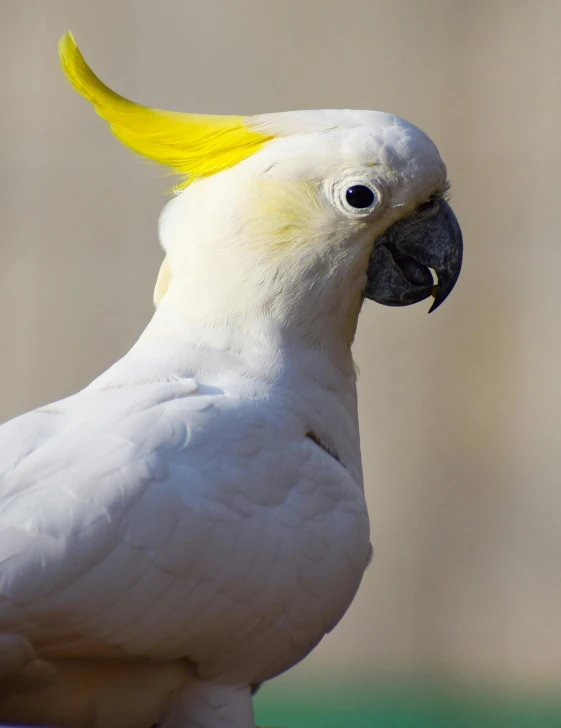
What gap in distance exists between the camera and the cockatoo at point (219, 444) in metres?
1.26

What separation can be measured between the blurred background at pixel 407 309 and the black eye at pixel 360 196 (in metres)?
2.59

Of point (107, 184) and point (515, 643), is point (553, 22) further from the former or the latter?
point (515, 643)

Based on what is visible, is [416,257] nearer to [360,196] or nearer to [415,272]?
[415,272]

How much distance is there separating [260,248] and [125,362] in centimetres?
31

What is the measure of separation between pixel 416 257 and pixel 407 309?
2618 mm

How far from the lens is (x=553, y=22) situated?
14.6ft

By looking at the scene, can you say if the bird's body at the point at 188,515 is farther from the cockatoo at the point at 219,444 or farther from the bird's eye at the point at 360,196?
the bird's eye at the point at 360,196

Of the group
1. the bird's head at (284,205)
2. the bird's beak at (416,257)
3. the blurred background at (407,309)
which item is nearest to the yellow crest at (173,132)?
the bird's head at (284,205)

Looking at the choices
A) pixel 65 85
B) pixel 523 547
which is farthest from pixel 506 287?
pixel 65 85

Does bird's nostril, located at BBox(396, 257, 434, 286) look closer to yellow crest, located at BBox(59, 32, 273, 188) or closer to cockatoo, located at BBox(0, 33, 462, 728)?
cockatoo, located at BBox(0, 33, 462, 728)

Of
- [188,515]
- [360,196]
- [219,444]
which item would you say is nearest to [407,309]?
[360,196]

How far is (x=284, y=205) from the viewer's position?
64.7 inches

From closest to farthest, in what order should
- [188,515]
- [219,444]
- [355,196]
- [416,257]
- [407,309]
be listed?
[188,515], [219,444], [355,196], [416,257], [407,309]

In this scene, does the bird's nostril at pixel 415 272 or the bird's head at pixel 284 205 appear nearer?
the bird's head at pixel 284 205
